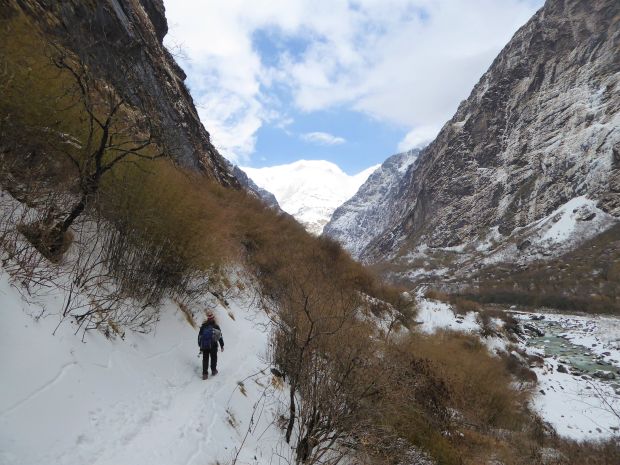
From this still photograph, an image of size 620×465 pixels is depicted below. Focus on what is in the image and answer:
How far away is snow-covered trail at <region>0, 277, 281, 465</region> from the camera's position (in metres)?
4.36

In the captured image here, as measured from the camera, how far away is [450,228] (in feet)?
479

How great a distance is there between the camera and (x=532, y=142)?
13450 centimetres

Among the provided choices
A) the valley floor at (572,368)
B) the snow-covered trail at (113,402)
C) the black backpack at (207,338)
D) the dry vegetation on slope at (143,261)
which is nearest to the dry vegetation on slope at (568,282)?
the valley floor at (572,368)

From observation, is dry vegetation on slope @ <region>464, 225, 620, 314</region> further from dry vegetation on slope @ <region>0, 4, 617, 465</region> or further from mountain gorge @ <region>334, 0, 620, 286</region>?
dry vegetation on slope @ <region>0, 4, 617, 465</region>

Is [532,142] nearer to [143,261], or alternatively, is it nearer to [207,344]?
[143,261]

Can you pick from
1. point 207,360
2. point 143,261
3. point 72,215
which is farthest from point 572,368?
point 72,215

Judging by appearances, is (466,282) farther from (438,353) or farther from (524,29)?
(524,29)

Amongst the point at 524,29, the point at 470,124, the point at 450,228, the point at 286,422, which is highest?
the point at 524,29

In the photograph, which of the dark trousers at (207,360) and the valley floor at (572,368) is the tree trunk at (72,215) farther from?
the valley floor at (572,368)

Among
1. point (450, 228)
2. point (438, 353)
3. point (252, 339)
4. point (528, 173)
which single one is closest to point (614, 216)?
point (528, 173)

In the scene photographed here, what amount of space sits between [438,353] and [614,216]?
348 feet

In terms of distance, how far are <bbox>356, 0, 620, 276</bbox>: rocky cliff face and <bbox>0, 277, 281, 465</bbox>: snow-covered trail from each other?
11935 cm

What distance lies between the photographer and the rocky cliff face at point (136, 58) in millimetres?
9500

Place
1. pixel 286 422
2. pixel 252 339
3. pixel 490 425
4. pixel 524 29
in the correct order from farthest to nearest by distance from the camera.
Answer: pixel 524 29 < pixel 490 425 < pixel 252 339 < pixel 286 422
